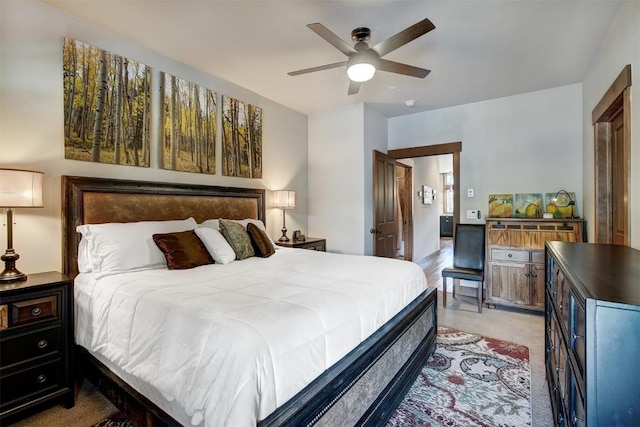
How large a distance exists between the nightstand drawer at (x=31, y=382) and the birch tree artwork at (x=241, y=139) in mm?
2330

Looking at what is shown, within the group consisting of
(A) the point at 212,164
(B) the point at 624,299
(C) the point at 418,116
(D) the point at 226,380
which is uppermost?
(C) the point at 418,116

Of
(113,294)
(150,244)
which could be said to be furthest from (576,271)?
(150,244)

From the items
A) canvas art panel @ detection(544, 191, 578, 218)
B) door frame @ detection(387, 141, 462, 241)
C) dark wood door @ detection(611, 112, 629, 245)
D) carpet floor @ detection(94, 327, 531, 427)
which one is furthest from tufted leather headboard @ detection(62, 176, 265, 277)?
canvas art panel @ detection(544, 191, 578, 218)

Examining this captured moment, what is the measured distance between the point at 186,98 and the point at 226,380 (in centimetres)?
301

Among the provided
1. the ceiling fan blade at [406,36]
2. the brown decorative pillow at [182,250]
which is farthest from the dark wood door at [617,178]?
the brown decorative pillow at [182,250]

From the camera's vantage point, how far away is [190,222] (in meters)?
2.89

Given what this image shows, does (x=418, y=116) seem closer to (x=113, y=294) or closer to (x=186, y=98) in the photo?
(x=186, y=98)

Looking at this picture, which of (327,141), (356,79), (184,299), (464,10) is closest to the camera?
(184,299)

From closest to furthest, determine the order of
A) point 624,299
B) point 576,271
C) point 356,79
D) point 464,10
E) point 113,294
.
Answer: point 624,299, point 576,271, point 113,294, point 464,10, point 356,79

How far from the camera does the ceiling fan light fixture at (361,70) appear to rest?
2384 mm

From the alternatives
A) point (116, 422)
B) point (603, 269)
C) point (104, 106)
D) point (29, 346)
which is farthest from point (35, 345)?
point (603, 269)

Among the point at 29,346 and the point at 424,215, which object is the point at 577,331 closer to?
the point at 29,346

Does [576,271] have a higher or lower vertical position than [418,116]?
lower

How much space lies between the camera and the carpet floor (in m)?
1.82
